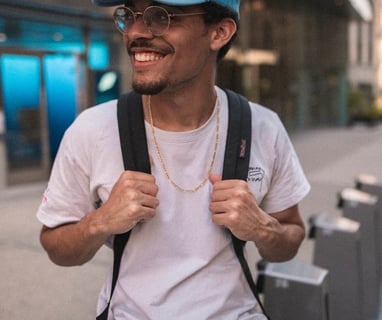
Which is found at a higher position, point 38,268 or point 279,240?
point 279,240

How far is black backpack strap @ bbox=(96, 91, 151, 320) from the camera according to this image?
1.66m

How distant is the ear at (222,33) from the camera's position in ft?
5.80

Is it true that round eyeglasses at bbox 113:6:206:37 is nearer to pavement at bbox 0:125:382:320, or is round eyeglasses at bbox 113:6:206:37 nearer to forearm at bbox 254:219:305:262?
forearm at bbox 254:219:305:262

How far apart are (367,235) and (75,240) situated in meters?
3.51

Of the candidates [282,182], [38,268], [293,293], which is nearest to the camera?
[282,182]

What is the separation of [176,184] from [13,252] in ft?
13.0

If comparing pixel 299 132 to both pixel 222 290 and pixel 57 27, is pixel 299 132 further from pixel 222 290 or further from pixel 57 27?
pixel 222 290

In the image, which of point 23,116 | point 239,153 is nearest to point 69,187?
point 239,153

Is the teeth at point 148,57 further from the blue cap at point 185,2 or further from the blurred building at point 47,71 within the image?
the blurred building at point 47,71

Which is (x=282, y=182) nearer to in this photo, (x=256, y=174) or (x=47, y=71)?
(x=256, y=174)

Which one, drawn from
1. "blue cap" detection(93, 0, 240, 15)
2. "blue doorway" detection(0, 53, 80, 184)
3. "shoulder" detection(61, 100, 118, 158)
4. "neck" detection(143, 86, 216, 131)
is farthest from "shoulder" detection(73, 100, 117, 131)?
"blue doorway" detection(0, 53, 80, 184)

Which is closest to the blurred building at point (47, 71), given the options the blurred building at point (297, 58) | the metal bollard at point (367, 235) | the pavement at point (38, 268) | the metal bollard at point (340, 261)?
the pavement at point (38, 268)

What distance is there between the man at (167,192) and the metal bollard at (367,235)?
2997 millimetres

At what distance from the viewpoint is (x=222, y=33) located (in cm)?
178
